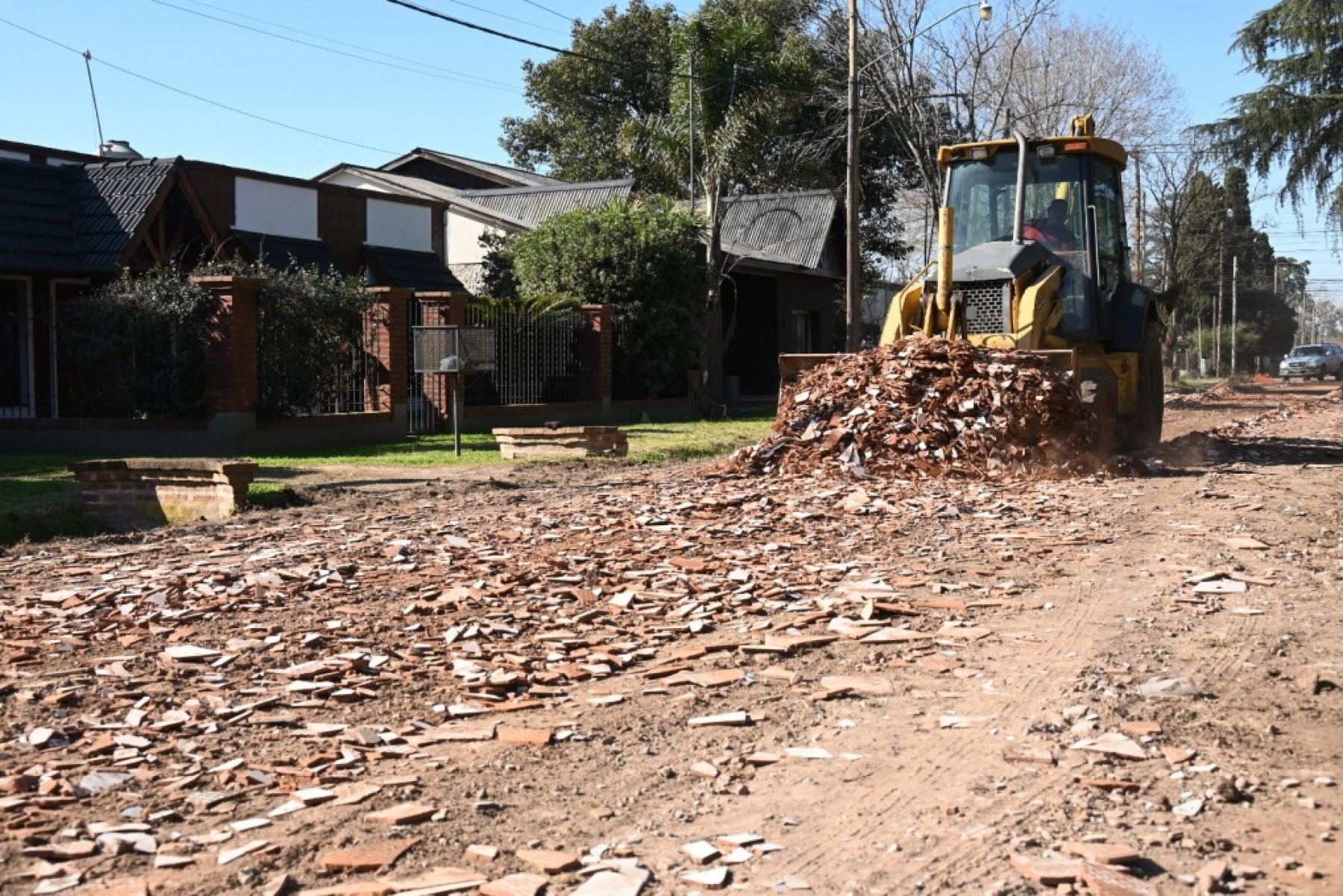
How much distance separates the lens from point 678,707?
6031 mm

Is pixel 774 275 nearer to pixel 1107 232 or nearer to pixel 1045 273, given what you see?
pixel 1107 232

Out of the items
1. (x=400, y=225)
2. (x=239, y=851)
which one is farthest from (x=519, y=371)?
(x=239, y=851)

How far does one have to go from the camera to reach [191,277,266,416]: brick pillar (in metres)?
18.2

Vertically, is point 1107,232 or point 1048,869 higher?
point 1107,232

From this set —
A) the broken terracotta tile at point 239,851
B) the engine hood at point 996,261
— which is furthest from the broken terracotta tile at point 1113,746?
the engine hood at point 996,261

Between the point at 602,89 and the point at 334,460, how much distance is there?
129 ft

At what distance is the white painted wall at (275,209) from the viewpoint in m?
26.6

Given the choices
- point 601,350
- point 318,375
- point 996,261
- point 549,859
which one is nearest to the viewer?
point 549,859

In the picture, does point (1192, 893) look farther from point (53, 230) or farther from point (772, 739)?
point (53, 230)

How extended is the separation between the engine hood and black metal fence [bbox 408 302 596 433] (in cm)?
929

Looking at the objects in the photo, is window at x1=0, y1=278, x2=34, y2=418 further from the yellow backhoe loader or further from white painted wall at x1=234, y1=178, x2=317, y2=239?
the yellow backhoe loader

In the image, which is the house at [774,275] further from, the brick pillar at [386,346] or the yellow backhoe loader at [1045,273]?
the yellow backhoe loader at [1045,273]

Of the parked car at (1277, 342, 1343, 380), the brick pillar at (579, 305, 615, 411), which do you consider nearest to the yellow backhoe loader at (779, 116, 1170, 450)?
the brick pillar at (579, 305, 615, 411)

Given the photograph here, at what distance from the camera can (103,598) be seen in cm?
823
